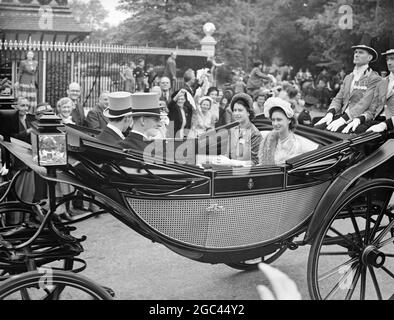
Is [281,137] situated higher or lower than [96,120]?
higher

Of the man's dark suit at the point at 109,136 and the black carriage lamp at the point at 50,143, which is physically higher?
the black carriage lamp at the point at 50,143

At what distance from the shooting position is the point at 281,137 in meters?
4.05

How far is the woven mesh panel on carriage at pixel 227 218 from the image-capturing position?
3088 millimetres

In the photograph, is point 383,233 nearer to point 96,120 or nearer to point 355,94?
point 355,94

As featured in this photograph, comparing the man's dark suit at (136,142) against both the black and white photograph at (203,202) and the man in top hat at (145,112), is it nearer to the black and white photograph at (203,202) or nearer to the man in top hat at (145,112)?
the black and white photograph at (203,202)

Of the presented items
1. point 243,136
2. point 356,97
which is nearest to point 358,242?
point 243,136

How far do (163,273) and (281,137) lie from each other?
147cm

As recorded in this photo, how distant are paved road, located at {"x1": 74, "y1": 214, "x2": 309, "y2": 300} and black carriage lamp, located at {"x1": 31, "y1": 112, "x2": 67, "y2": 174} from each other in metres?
1.59

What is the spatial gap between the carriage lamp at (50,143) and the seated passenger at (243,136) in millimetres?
1921

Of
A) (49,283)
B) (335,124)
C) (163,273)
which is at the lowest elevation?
(163,273)

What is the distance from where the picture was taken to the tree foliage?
55.6ft

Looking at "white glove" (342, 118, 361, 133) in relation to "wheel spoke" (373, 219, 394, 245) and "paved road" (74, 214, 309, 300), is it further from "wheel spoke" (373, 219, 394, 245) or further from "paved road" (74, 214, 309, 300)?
"paved road" (74, 214, 309, 300)

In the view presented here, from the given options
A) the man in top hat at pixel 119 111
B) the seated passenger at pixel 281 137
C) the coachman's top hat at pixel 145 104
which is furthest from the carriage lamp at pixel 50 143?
the seated passenger at pixel 281 137

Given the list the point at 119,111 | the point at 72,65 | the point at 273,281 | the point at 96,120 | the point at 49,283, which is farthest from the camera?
the point at 72,65
